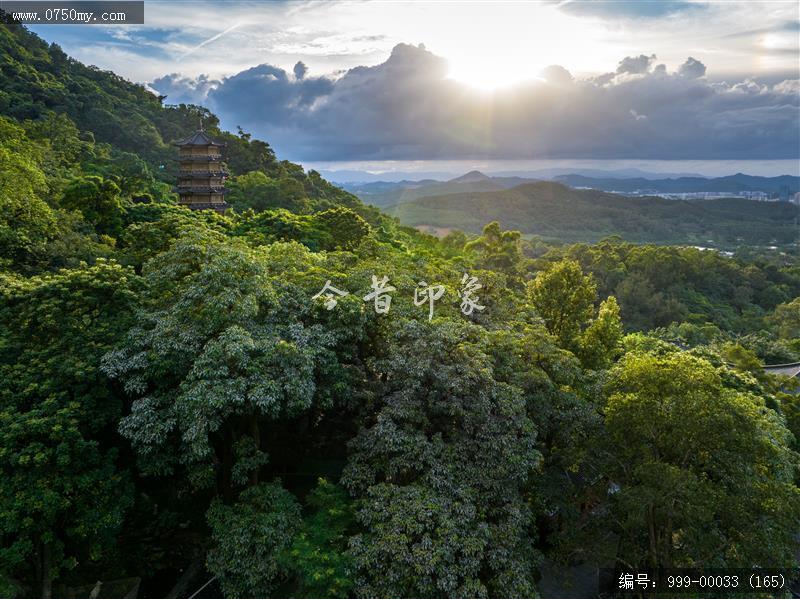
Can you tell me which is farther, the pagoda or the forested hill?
the forested hill

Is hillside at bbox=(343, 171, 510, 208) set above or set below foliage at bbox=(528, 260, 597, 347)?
above

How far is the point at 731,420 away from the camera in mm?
7977

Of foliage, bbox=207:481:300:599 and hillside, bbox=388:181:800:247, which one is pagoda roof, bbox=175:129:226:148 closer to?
foliage, bbox=207:481:300:599

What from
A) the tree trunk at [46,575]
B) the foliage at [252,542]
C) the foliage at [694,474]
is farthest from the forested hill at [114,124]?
the foliage at [694,474]

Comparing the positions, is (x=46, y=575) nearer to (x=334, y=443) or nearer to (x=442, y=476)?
(x=334, y=443)

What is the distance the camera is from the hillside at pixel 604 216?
100688mm

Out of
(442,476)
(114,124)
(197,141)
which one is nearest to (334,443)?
(442,476)

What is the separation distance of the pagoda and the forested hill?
5.07 ft

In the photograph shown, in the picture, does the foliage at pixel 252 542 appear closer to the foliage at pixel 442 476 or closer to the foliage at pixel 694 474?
the foliage at pixel 442 476

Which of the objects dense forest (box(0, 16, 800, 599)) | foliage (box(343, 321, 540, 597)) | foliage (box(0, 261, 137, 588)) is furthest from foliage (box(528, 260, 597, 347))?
foliage (box(0, 261, 137, 588))

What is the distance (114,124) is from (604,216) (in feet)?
340

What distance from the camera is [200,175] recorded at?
28234mm

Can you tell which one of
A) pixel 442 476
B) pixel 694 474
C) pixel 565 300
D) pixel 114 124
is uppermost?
pixel 114 124

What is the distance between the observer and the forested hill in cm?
3174
